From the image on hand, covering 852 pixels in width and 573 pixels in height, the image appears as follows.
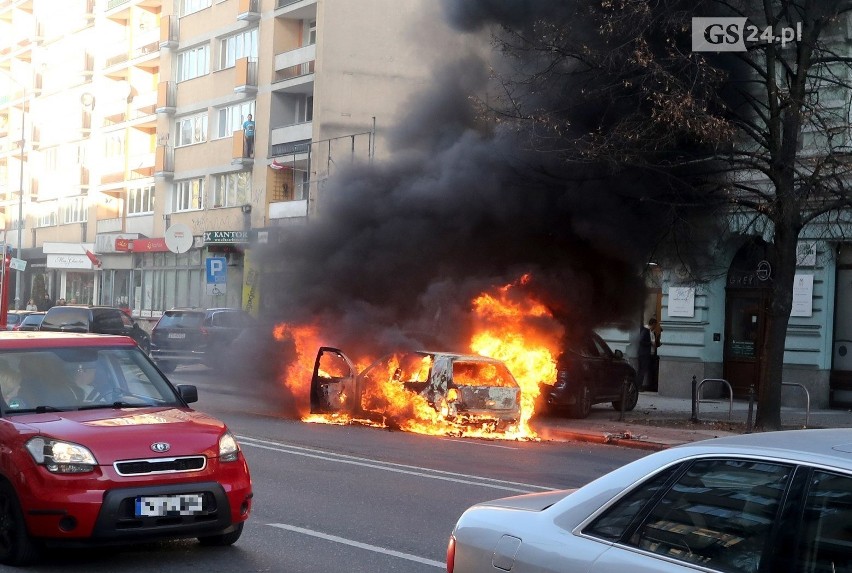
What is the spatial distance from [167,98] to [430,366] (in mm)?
34756

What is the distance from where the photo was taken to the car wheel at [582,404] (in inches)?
774

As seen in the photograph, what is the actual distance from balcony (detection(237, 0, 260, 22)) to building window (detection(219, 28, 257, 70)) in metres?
0.68

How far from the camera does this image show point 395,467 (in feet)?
40.1

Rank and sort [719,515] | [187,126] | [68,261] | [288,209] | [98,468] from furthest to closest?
[68,261], [187,126], [288,209], [98,468], [719,515]

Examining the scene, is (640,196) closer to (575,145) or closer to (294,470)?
(575,145)

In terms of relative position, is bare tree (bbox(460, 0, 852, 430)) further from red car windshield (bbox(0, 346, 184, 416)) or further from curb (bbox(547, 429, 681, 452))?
red car windshield (bbox(0, 346, 184, 416))


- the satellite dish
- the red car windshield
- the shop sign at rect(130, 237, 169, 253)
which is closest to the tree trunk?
the red car windshield

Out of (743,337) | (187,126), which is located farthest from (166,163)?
(743,337)

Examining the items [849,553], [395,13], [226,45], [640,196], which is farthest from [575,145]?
[226,45]

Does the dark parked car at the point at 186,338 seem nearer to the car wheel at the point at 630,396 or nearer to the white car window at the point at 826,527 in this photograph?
the car wheel at the point at 630,396

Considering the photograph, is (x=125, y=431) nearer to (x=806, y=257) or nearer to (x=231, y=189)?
(x=806, y=257)

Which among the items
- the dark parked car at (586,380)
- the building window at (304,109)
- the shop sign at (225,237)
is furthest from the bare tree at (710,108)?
the shop sign at (225,237)

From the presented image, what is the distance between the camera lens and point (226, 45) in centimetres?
4416

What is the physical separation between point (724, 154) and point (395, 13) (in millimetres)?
23746
